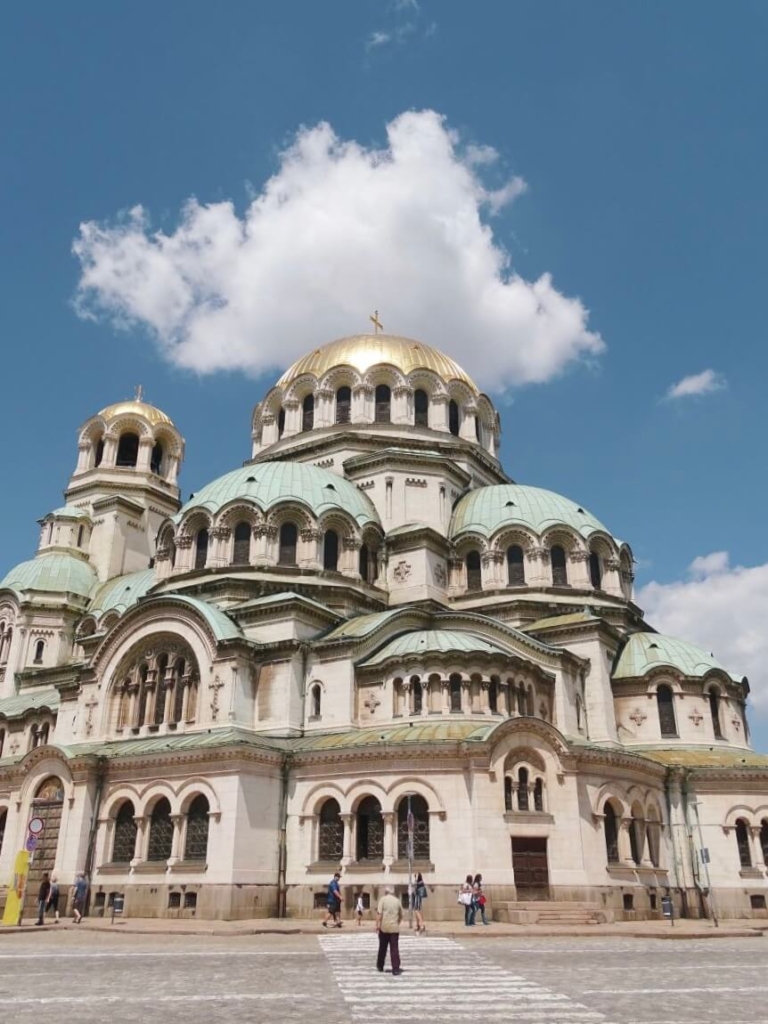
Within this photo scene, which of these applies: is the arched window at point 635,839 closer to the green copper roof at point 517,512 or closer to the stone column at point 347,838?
the stone column at point 347,838

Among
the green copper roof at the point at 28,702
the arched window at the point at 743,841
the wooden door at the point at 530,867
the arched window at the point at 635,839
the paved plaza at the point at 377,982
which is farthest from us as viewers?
the green copper roof at the point at 28,702

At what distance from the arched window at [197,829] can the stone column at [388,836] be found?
6093 mm

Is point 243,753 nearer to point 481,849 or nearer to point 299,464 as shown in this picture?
point 481,849

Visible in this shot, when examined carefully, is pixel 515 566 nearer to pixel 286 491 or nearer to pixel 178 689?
pixel 286 491

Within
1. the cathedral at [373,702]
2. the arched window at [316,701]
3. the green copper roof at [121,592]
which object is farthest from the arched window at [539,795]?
the green copper roof at [121,592]

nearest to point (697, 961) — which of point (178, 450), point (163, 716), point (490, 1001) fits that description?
point (490, 1001)

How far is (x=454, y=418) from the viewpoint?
50625 mm

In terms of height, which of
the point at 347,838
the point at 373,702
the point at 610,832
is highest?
the point at 373,702

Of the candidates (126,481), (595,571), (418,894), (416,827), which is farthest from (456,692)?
(126,481)

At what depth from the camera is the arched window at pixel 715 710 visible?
39.9m

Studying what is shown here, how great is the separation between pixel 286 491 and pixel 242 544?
313 centimetres

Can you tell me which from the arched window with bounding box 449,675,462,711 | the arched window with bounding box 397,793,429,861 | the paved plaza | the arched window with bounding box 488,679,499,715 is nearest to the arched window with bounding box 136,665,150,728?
the arched window with bounding box 397,793,429,861

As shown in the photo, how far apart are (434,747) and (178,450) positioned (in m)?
34.2

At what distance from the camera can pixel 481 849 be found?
2850 centimetres
